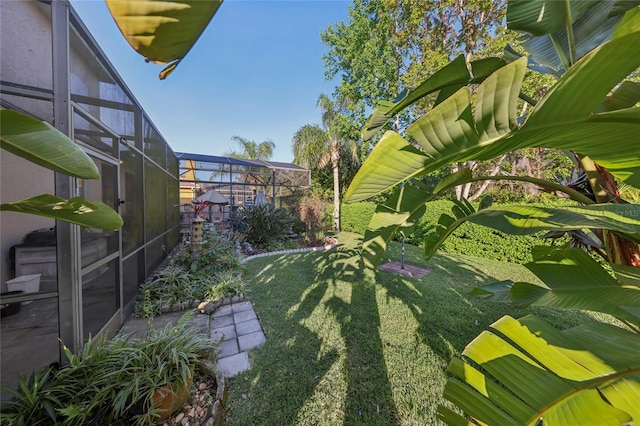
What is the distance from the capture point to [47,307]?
1.91 m

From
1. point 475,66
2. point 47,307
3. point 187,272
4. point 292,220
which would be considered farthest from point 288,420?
point 292,220

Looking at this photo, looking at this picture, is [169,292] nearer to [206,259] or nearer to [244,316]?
[206,259]

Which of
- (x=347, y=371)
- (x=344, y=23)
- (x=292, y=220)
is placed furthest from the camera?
(x=344, y=23)

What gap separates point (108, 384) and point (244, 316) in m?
1.77

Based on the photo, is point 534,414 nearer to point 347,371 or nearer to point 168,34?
point 168,34

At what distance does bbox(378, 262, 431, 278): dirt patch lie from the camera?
200 inches

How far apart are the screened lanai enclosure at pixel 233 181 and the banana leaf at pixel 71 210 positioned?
880 centimetres

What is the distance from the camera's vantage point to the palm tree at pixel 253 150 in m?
19.8

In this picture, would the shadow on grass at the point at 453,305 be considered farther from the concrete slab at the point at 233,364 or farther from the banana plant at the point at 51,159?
the banana plant at the point at 51,159

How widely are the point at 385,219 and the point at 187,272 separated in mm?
4504

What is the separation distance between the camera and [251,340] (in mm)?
2781

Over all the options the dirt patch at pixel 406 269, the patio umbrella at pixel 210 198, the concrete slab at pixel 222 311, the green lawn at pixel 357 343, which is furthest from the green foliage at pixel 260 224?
the dirt patch at pixel 406 269

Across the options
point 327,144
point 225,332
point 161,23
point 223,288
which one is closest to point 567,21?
point 161,23

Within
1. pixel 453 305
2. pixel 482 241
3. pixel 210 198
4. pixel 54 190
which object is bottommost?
pixel 453 305
